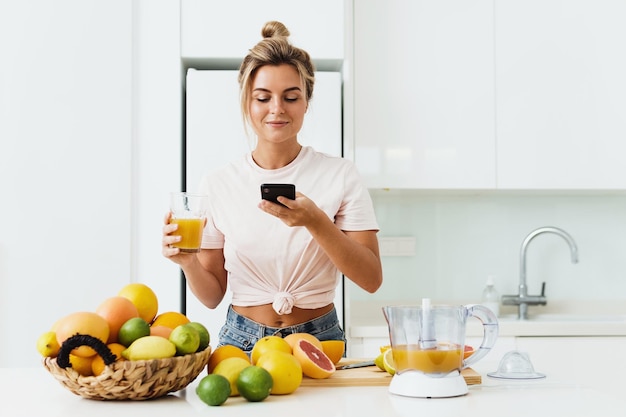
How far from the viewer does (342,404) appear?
121 cm

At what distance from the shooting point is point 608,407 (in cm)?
120

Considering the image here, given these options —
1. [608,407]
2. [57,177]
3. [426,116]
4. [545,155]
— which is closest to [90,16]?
[57,177]

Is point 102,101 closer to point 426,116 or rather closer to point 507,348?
point 426,116

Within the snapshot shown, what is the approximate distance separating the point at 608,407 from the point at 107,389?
0.81 m

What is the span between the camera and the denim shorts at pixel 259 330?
187 centimetres

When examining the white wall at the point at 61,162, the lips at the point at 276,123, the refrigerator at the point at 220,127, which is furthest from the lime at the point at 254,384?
the white wall at the point at 61,162

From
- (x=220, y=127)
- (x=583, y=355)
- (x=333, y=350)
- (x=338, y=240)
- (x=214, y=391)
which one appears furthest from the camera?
(x=583, y=355)

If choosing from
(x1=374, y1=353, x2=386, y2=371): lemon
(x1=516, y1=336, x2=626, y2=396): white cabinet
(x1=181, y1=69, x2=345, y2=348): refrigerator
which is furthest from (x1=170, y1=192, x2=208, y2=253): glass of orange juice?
(x1=516, y1=336, x2=626, y2=396): white cabinet

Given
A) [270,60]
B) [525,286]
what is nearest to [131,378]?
[270,60]

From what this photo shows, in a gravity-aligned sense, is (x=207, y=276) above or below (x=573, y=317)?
above

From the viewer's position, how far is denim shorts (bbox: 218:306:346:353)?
6.12 feet

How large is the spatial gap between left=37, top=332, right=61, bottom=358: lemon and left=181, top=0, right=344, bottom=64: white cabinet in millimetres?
1761

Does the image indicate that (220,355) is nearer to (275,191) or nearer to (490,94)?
(275,191)

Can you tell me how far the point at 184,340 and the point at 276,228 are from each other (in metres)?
0.70
